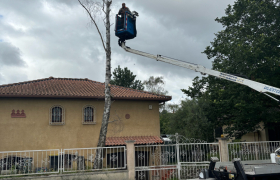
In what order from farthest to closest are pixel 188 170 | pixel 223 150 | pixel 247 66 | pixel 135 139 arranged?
pixel 135 139
pixel 247 66
pixel 188 170
pixel 223 150

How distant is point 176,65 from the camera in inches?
392

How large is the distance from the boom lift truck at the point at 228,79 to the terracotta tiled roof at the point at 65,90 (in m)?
4.85

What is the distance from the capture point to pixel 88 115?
1459cm

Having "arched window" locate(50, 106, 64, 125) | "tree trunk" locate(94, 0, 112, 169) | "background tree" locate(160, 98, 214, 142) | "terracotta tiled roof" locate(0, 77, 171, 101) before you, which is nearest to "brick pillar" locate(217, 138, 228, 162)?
"tree trunk" locate(94, 0, 112, 169)

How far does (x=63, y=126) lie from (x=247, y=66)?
1109cm

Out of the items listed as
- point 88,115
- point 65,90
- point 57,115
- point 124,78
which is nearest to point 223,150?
point 88,115

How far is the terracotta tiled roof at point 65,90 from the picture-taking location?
44.0 ft

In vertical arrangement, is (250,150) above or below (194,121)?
below

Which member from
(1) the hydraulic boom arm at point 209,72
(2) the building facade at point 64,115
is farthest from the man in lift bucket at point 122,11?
(2) the building facade at point 64,115

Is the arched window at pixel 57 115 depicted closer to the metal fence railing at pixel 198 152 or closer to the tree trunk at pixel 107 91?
the tree trunk at pixel 107 91

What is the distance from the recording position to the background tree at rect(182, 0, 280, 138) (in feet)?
42.8

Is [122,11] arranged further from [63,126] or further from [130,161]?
[63,126]

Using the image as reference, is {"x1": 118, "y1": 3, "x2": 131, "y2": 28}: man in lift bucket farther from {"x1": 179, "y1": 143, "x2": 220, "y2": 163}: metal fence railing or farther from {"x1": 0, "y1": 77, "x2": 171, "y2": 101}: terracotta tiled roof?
{"x1": 179, "y1": 143, "x2": 220, "y2": 163}: metal fence railing

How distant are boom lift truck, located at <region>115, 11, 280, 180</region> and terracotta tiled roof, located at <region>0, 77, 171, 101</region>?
4.85 meters
